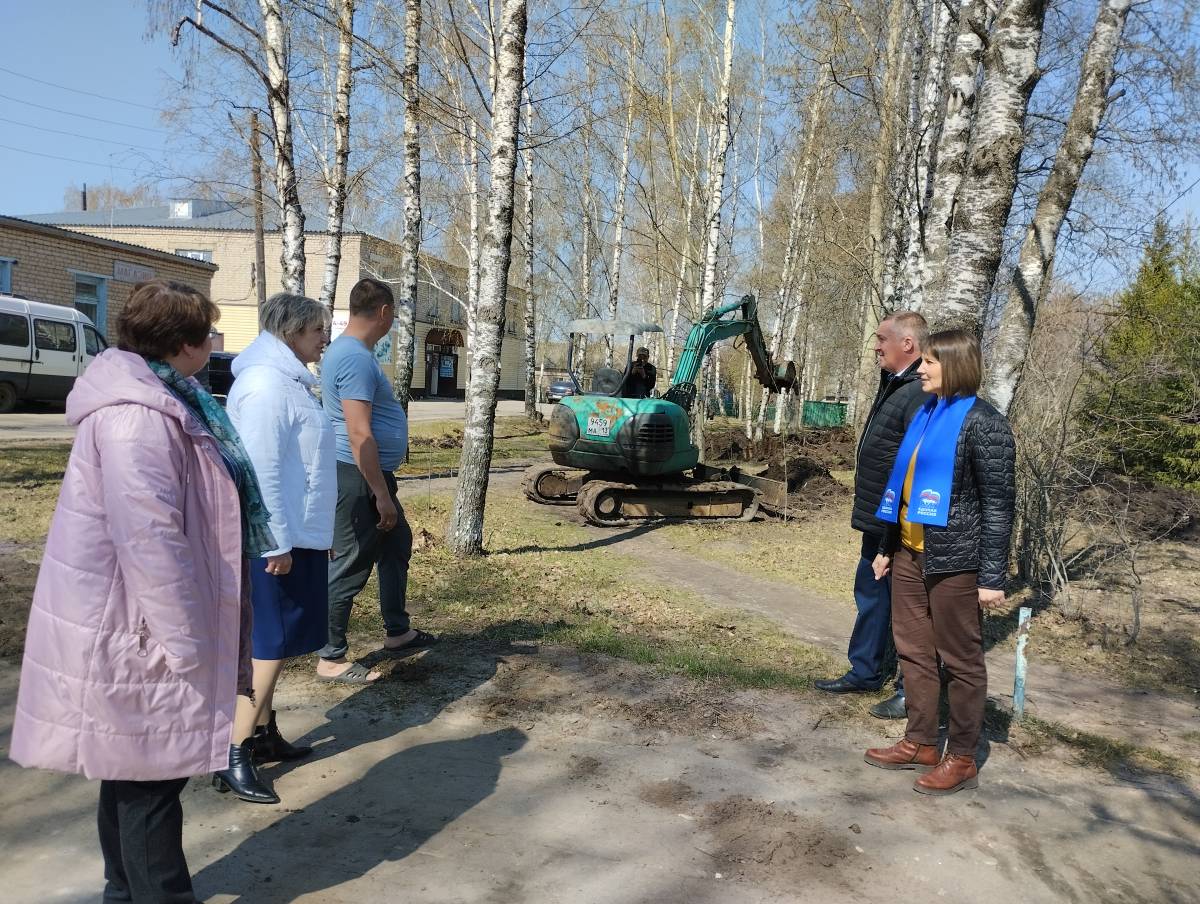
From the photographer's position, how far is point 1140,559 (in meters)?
9.72

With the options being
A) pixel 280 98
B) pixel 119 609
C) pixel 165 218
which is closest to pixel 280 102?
pixel 280 98

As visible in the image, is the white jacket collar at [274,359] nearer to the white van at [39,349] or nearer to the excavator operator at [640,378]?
the excavator operator at [640,378]

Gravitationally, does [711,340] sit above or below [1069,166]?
below

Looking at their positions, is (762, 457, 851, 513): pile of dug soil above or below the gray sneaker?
above

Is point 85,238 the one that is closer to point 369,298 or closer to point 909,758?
point 369,298

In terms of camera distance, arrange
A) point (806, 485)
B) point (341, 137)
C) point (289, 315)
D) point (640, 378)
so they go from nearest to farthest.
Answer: point (289, 315)
point (640, 378)
point (341, 137)
point (806, 485)

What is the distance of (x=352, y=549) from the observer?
14.3ft

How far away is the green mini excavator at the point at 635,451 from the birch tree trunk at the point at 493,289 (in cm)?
300

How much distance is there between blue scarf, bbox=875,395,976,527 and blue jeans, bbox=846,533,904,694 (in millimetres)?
947

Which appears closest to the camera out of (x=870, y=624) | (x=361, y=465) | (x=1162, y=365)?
(x=361, y=465)

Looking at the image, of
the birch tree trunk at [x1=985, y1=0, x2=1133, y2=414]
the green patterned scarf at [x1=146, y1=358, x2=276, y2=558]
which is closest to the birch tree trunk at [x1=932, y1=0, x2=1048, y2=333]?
the birch tree trunk at [x1=985, y1=0, x2=1133, y2=414]

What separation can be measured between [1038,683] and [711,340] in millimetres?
6833

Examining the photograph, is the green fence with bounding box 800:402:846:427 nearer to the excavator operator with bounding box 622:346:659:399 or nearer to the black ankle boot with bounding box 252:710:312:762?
the excavator operator with bounding box 622:346:659:399

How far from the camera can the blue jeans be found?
4.50 meters
